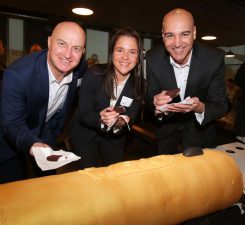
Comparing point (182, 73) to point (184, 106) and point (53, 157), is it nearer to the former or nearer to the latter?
point (184, 106)

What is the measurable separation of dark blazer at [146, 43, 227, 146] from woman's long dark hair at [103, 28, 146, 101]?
0.35 feet

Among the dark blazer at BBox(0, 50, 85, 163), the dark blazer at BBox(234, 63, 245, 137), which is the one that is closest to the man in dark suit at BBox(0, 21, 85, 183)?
the dark blazer at BBox(0, 50, 85, 163)

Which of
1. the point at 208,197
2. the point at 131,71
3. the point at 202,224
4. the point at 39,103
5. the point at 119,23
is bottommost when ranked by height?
the point at 202,224

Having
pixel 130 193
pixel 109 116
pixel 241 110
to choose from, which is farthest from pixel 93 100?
pixel 241 110

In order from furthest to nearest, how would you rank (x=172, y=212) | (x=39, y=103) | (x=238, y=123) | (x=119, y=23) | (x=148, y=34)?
(x=148, y=34) → (x=119, y=23) → (x=238, y=123) → (x=39, y=103) → (x=172, y=212)

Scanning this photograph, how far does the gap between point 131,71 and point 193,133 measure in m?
0.63

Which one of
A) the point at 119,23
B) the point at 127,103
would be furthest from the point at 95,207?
the point at 119,23

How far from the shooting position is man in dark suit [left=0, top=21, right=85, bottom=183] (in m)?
1.41

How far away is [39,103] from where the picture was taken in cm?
151

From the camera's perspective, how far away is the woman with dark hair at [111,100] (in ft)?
5.45

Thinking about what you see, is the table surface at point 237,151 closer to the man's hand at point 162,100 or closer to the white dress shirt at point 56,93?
the man's hand at point 162,100

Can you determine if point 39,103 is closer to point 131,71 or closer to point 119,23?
point 131,71

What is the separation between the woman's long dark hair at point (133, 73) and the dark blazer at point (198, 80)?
0.11m

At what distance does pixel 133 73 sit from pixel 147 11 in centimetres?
470
